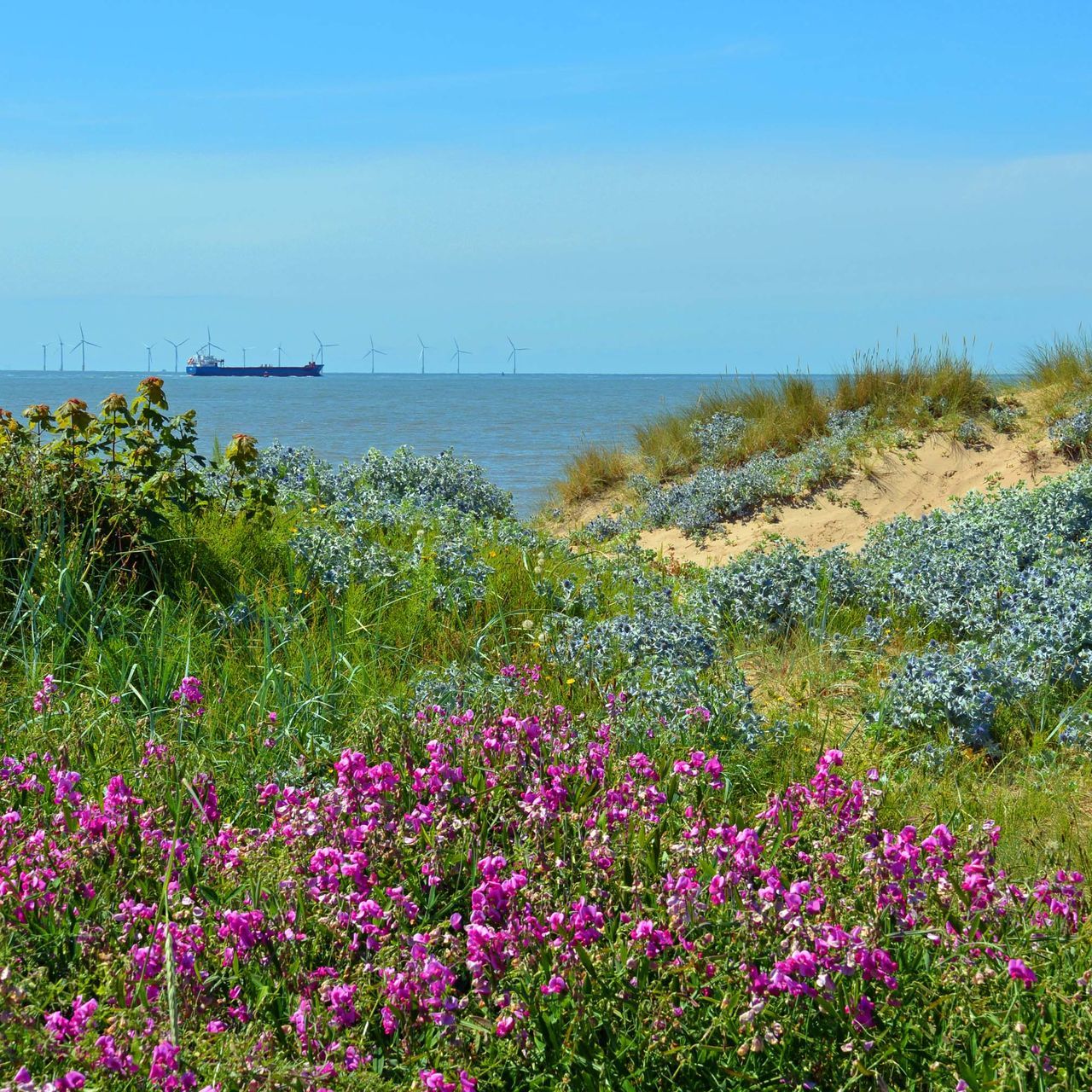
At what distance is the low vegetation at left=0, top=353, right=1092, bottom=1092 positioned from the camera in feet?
7.37

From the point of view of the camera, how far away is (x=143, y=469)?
634cm

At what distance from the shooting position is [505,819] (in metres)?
3.08

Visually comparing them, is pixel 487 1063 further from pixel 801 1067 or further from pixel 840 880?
pixel 840 880

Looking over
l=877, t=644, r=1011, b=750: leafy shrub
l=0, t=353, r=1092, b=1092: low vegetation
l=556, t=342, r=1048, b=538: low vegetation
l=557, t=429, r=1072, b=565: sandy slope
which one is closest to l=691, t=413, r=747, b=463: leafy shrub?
l=556, t=342, r=1048, b=538: low vegetation

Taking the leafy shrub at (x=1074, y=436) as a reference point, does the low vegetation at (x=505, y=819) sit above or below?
below

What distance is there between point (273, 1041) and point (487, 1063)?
0.46 m

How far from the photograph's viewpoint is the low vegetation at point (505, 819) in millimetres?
2246

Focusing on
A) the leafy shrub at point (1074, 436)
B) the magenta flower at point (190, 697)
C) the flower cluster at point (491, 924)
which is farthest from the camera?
the leafy shrub at point (1074, 436)

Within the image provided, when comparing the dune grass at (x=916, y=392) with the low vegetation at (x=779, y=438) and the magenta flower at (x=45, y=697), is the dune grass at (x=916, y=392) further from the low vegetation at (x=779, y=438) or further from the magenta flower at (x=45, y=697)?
the magenta flower at (x=45, y=697)

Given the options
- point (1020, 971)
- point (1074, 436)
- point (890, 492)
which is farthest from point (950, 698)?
point (1074, 436)

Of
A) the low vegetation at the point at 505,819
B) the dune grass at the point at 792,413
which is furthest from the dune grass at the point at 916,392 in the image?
the low vegetation at the point at 505,819

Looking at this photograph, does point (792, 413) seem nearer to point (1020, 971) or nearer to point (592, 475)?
point (592, 475)

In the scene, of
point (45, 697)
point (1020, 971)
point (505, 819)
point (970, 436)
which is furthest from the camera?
point (970, 436)

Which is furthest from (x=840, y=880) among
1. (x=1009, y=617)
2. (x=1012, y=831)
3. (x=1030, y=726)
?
(x=1009, y=617)
